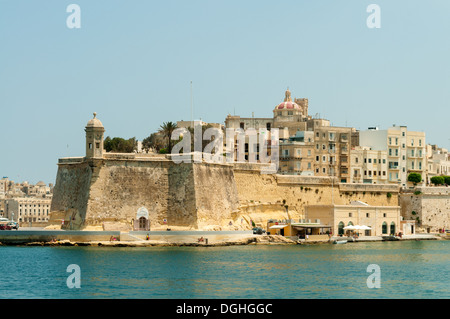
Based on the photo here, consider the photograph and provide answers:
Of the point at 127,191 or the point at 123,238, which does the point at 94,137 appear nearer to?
the point at 127,191

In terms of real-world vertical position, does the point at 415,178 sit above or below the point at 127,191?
above

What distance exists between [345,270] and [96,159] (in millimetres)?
21294

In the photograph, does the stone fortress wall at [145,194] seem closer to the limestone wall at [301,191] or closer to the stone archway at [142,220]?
the stone archway at [142,220]

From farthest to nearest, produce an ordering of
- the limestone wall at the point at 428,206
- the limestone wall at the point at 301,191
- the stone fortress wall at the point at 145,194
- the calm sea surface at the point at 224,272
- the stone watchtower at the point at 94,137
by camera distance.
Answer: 1. the limestone wall at the point at 428,206
2. the limestone wall at the point at 301,191
3. the stone fortress wall at the point at 145,194
4. the stone watchtower at the point at 94,137
5. the calm sea surface at the point at 224,272

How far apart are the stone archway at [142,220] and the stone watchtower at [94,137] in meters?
4.48

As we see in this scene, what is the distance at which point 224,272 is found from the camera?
38.7 meters

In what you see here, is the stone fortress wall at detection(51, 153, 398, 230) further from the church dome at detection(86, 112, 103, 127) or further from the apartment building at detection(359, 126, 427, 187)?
the apartment building at detection(359, 126, 427, 187)

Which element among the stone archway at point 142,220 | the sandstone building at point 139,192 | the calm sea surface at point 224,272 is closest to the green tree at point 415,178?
the sandstone building at point 139,192

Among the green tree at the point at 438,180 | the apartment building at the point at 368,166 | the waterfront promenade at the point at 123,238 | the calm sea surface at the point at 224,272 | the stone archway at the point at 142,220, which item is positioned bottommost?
the calm sea surface at the point at 224,272

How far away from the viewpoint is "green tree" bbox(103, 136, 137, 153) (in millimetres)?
79312

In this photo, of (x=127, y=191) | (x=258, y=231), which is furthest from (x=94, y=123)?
(x=258, y=231)

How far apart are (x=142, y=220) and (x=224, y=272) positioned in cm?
1829

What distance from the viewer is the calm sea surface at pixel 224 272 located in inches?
1277

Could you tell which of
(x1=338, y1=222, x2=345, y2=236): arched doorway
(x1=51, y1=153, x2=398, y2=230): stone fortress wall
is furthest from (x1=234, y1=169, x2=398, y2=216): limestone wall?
(x1=338, y1=222, x2=345, y2=236): arched doorway
